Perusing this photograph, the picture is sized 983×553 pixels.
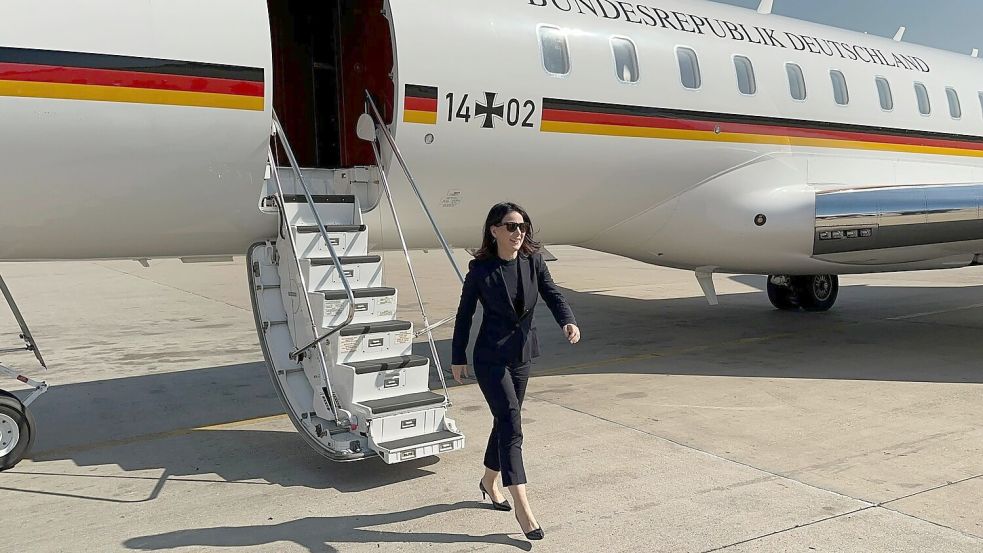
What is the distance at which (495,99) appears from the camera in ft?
24.3

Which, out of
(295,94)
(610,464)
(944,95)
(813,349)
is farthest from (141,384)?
(944,95)

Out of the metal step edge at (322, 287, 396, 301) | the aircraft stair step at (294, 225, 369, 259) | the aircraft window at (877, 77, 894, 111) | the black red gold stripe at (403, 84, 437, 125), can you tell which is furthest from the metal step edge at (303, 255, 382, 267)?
the aircraft window at (877, 77, 894, 111)

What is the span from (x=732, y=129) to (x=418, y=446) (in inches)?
213

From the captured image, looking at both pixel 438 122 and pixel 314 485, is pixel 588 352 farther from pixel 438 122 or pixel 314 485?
pixel 314 485

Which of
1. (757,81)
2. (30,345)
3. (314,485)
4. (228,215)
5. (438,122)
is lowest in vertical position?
(314,485)

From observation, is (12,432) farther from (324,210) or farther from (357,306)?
(324,210)

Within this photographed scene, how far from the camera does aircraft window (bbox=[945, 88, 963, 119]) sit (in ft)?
38.8

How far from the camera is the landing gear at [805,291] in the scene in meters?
13.7

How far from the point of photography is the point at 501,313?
187 inches

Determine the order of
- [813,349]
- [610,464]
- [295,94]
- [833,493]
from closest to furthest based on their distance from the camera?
1. [833,493]
2. [610,464]
3. [295,94]
4. [813,349]

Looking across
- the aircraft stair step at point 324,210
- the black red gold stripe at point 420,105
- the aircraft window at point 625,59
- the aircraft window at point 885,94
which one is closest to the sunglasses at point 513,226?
the aircraft stair step at point 324,210

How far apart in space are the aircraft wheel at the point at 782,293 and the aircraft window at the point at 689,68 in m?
5.79

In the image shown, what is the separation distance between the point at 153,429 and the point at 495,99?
404cm

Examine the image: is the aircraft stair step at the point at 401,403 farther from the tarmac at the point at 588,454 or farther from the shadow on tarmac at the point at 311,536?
the shadow on tarmac at the point at 311,536
